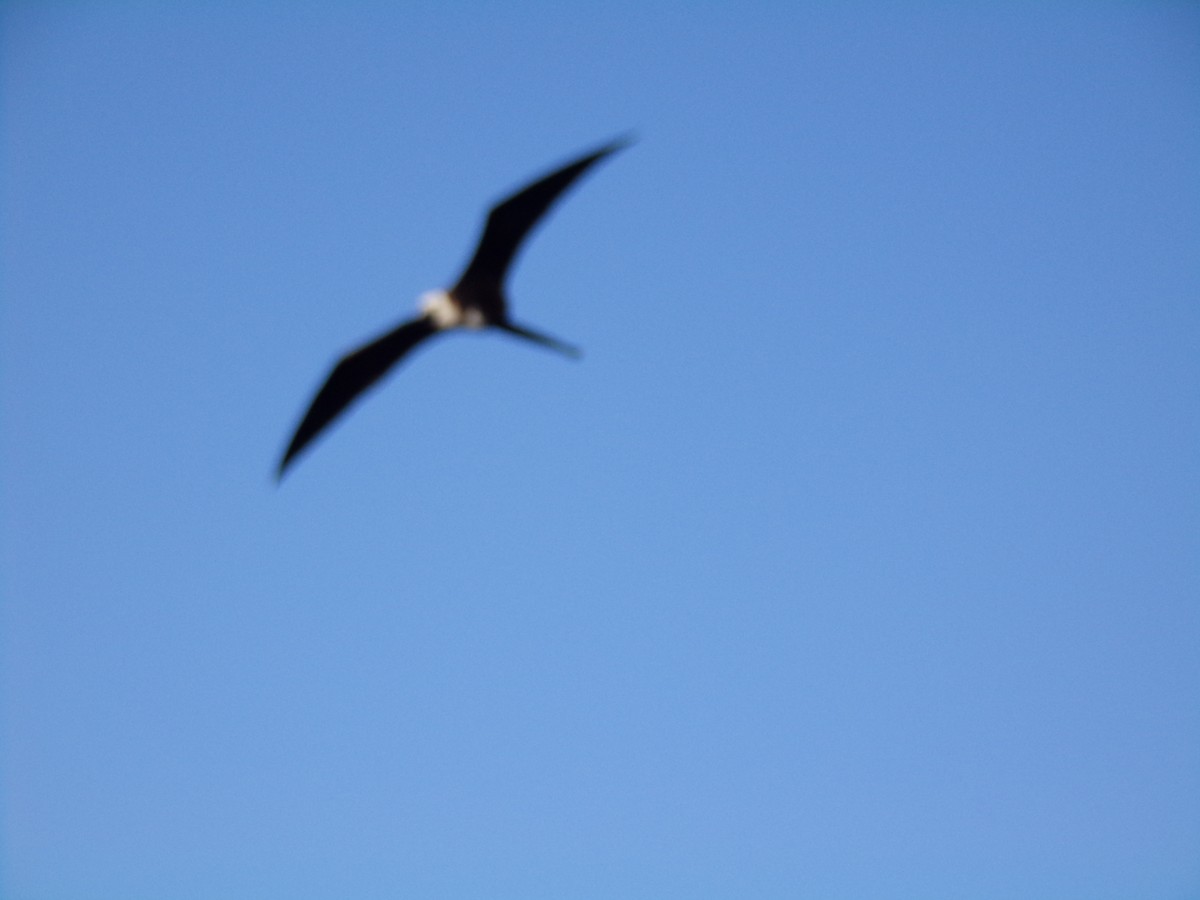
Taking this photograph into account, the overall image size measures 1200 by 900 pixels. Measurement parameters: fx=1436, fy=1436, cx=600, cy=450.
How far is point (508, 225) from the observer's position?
1138 centimetres

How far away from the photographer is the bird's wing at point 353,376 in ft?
39.2

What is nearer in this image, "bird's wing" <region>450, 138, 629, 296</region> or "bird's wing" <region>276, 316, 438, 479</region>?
"bird's wing" <region>450, 138, 629, 296</region>

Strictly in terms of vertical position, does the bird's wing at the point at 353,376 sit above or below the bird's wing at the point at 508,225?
below

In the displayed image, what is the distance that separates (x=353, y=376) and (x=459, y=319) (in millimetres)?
1018

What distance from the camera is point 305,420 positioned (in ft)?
39.6

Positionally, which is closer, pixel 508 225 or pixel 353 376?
pixel 508 225

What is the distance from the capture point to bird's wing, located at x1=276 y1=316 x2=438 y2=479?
11961 mm

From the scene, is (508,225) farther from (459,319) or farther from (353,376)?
(353,376)

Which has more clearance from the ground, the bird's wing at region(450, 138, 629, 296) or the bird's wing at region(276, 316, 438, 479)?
the bird's wing at region(450, 138, 629, 296)

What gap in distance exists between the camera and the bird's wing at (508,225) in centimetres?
1090

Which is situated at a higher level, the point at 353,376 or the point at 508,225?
the point at 508,225

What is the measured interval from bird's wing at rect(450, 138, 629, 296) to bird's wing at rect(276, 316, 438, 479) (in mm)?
567

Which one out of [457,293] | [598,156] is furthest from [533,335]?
[598,156]

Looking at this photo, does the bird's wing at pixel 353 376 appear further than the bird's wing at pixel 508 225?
Yes
